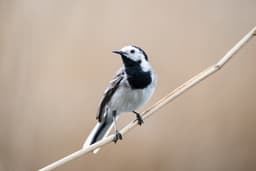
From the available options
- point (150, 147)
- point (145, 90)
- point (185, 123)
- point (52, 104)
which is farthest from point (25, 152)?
point (145, 90)

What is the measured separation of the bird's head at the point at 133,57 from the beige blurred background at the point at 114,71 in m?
0.46

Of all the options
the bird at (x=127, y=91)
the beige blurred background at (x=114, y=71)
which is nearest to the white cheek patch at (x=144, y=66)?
the bird at (x=127, y=91)

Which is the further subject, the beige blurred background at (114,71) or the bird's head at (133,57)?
the beige blurred background at (114,71)

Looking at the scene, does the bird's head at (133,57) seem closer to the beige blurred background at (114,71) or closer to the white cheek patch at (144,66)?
the white cheek patch at (144,66)

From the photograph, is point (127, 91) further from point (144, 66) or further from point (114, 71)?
point (114, 71)

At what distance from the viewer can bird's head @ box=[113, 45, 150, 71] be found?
1230mm

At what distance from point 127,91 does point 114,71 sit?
1.44 ft

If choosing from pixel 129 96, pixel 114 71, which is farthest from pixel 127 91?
pixel 114 71

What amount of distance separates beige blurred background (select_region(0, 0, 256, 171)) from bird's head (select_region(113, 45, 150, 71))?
46 cm

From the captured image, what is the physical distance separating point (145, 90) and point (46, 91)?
1.79 feet

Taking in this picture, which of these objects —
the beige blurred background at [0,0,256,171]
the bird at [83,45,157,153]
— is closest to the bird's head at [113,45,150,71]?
the bird at [83,45,157,153]

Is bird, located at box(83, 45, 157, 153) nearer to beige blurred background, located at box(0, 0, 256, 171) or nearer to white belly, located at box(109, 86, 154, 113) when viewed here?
white belly, located at box(109, 86, 154, 113)

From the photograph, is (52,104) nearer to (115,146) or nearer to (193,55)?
(115,146)

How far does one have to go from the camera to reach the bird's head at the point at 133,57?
1.23 m
